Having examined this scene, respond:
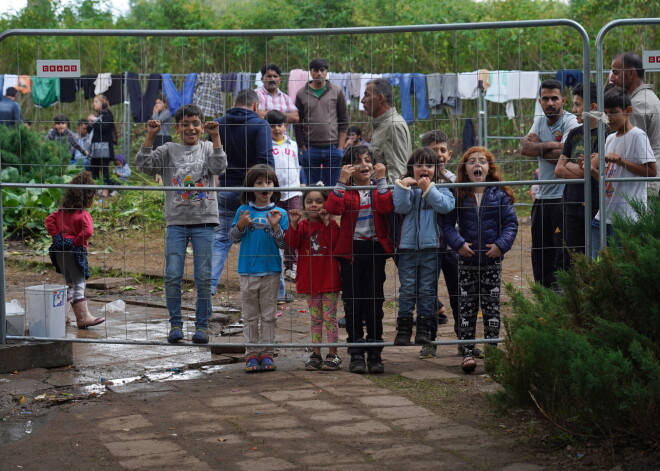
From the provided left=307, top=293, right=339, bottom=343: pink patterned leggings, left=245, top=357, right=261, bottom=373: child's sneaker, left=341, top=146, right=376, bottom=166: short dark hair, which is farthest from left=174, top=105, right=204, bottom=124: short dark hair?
left=245, top=357, right=261, bottom=373: child's sneaker

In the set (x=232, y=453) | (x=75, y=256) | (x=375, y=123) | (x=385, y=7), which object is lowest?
(x=232, y=453)

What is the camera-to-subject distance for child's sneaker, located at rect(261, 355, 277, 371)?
20.8 feet

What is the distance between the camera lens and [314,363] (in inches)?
253

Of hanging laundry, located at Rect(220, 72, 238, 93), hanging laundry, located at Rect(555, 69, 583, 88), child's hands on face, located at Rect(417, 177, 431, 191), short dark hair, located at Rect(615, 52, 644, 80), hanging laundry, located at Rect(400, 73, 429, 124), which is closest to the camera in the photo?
child's hands on face, located at Rect(417, 177, 431, 191)

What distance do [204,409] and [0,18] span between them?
2111 centimetres

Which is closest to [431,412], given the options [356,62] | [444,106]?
[444,106]

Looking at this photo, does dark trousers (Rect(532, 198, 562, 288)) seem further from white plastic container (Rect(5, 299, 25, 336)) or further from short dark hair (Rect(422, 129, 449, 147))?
white plastic container (Rect(5, 299, 25, 336))

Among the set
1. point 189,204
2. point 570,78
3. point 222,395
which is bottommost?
point 222,395

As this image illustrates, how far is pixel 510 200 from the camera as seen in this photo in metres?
6.48

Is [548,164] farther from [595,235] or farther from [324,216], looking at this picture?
[324,216]

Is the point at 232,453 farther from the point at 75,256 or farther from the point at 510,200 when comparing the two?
the point at 75,256

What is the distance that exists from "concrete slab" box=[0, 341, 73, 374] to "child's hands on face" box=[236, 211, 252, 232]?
1462mm

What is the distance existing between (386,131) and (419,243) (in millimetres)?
1305

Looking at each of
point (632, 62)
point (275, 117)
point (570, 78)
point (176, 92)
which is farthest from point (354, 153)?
point (570, 78)
